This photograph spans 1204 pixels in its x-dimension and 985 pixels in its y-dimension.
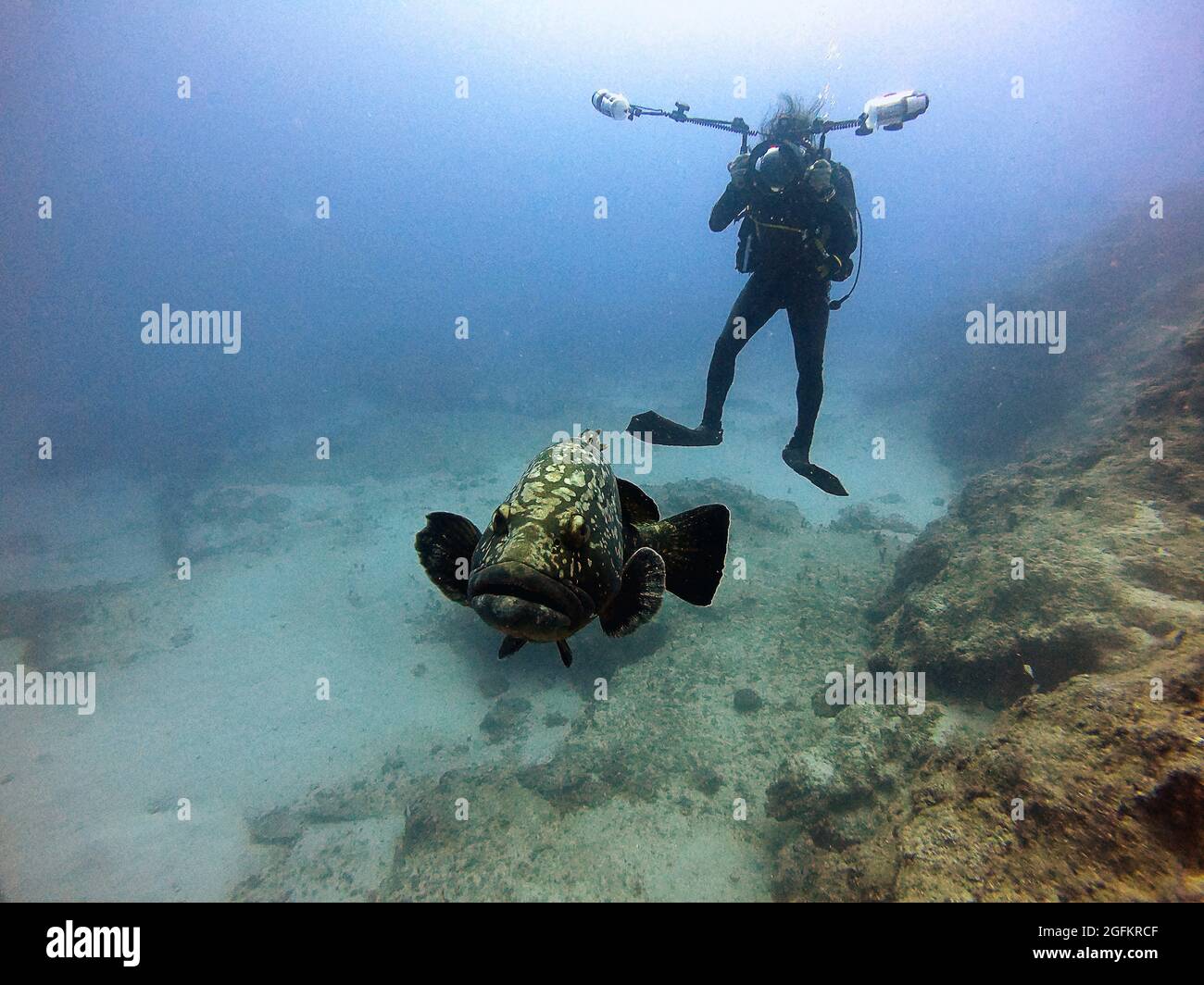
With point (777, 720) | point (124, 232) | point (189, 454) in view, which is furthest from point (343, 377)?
point (124, 232)

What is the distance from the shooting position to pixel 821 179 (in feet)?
20.8

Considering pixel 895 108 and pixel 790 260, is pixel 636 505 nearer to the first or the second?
pixel 790 260

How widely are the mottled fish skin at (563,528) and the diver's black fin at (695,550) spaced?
58 cm

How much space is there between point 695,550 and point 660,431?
10.7ft

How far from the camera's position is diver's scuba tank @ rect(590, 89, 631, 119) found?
35.9ft

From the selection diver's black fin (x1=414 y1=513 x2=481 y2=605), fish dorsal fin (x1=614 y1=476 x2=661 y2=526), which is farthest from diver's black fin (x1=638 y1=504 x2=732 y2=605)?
diver's black fin (x1=414 y1=513 x2=481 y2=605)

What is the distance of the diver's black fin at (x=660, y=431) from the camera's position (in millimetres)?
6301

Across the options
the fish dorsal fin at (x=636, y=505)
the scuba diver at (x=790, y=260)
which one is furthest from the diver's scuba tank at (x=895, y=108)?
the fish dorsal fin at (x=636, y=505)

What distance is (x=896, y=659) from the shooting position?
9.43 m

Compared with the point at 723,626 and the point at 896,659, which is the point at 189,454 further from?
the point at 896,659

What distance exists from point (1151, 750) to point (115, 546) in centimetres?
3493

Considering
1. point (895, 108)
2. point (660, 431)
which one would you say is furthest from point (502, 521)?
point (895, 108)

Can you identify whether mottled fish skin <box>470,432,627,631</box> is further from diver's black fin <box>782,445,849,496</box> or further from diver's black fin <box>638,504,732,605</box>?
diver's black fin <box>782,445,849,496</box>

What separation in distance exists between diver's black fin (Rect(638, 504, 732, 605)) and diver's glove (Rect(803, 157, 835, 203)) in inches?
219
